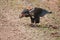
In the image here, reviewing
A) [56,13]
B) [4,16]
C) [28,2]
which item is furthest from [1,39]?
[28,2]

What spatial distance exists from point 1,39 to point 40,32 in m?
1.23

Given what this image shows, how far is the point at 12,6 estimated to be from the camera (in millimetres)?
11727

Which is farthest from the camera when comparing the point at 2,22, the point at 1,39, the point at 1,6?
the point at 1,6

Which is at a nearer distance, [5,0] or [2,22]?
[2,22]

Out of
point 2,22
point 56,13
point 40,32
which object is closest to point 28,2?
point 56,13

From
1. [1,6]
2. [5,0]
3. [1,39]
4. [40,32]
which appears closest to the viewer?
[1,39]

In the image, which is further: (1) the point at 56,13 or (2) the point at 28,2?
(2) the point at 28,2

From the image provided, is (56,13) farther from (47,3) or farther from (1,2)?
(1,2)

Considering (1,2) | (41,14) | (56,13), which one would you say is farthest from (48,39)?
(1,2)

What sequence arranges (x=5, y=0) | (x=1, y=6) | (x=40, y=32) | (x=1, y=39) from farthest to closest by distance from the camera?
(x=5, y=0)
(x=1, y=6)
(x=40, y=32)
(x=1, y=39)

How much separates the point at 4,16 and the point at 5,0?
2545mm

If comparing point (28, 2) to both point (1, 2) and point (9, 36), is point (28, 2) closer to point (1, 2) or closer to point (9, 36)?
point (1, 2)

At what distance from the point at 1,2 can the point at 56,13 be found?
258 centimetres

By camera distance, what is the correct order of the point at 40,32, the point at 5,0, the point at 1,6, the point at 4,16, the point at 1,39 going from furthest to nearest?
the point at 5,0 < the point at 1,6 < the point at 4,16 < the point at 40,32 < the point at 1,39
